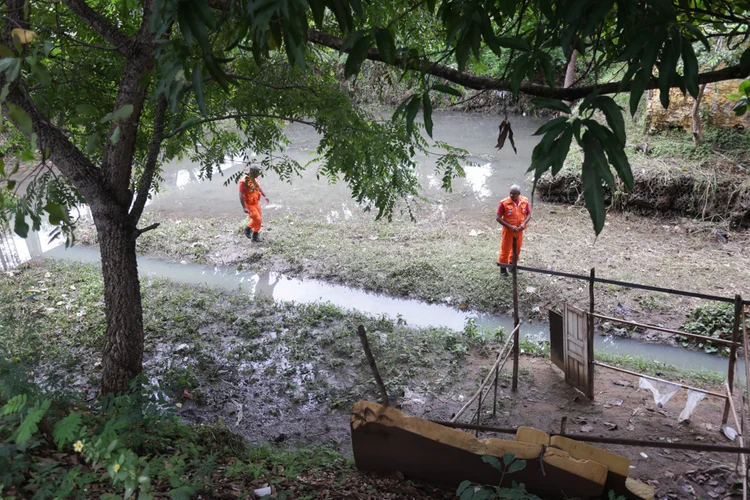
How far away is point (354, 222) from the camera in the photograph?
1017 centimetres

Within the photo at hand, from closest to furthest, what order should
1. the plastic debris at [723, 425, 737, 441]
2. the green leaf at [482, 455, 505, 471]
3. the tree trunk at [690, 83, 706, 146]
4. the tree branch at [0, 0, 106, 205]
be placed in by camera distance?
the green leaf at [482, 455, 505, 471]
the tree branch at [0, 0, 106, 205]
the plastic debris at [723, 425, 737, 441]
the tree trunk at [690, 83, 706, 146]

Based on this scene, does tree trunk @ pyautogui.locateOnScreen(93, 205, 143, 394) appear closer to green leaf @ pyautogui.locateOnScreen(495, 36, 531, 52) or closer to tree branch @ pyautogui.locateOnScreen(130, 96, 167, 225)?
tree branch @ pyautogui.locateOnScreen(130, 96, 167, 225)

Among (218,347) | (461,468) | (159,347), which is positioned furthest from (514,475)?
(159,347)

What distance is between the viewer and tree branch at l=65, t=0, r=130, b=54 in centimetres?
381

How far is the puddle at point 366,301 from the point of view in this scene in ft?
20.3

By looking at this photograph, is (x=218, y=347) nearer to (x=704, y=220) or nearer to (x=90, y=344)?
(x=90, y=344)

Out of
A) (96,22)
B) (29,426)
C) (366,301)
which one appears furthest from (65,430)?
(366,301)

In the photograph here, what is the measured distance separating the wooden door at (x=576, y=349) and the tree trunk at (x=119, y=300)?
148 inches

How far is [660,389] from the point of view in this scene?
507 cm

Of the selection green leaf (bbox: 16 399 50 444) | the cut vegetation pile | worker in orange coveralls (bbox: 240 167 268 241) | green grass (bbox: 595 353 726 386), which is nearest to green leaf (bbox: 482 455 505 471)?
green leaf (bbox: 16 399 50 444)

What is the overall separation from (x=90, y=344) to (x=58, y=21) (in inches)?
125

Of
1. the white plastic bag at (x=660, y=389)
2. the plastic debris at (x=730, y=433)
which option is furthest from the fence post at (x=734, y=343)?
the white plastic bag at (x=660, y=389)

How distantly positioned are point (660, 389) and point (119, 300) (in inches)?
188

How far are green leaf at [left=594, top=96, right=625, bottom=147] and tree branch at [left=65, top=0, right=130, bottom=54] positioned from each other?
139 inches
